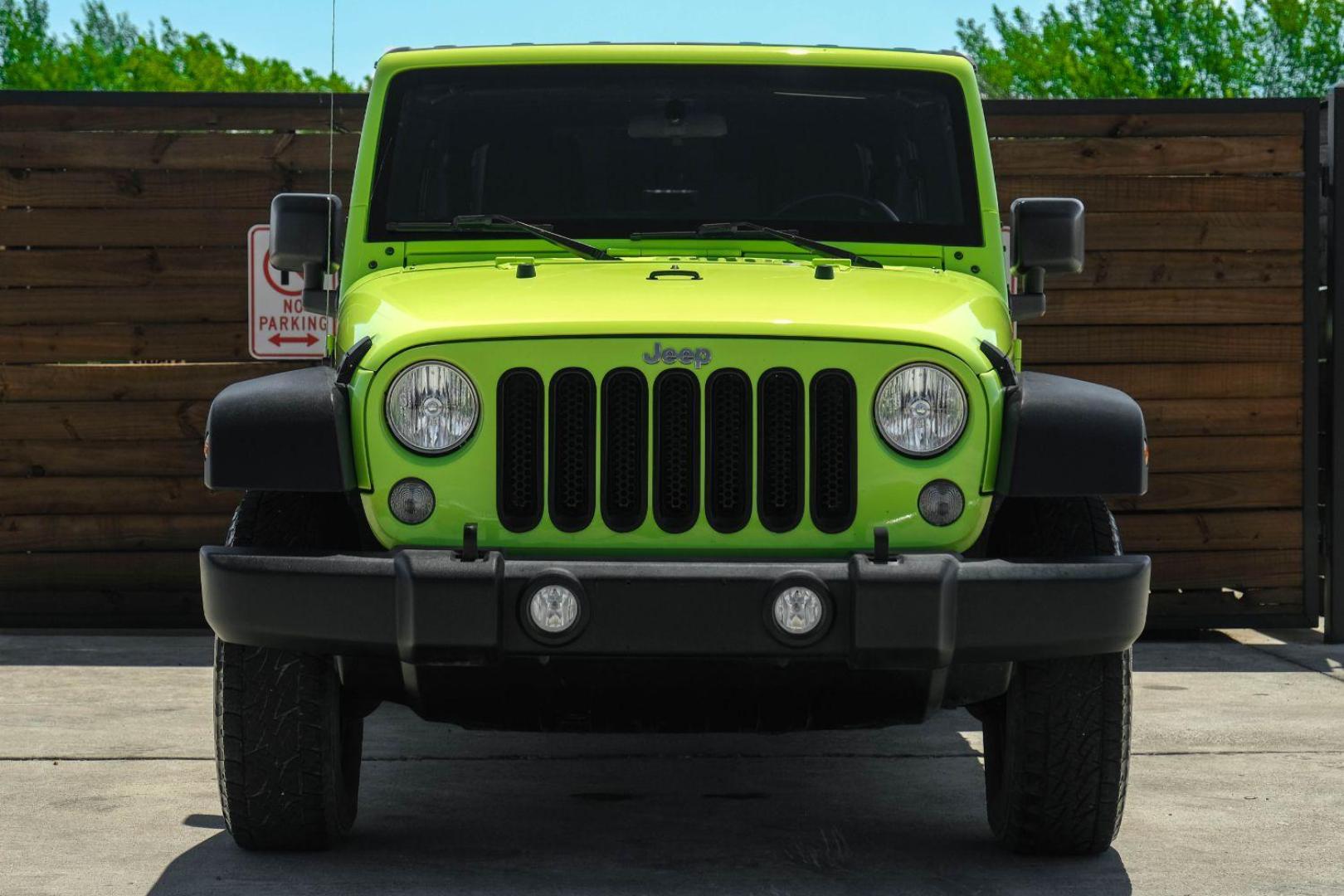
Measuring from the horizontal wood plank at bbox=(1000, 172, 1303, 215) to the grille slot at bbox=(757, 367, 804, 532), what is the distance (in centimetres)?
545

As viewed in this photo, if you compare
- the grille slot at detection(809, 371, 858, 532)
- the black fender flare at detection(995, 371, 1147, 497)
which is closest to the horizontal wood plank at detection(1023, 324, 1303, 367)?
the black fender flare at detection(995, 371, 1147, 497)

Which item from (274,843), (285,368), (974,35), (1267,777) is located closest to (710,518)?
(274,843)

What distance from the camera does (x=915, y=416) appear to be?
190 inches

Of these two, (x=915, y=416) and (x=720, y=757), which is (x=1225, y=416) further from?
(x=915, y=416)

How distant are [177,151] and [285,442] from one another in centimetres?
565

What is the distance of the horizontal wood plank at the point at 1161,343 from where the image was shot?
1004 cm

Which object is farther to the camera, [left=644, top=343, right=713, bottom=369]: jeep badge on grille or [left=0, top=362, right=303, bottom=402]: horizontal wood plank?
[left=0, top=362, right=303, bottom=402]: horizontal wood plank

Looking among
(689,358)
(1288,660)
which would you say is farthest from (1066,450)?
(1288,660)

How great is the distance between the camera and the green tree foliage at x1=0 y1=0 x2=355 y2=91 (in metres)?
60.8

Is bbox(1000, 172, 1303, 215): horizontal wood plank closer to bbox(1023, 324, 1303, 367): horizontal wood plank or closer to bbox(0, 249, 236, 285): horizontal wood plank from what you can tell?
bbox(1023, 324, 1303, 367): horizontal wood plank

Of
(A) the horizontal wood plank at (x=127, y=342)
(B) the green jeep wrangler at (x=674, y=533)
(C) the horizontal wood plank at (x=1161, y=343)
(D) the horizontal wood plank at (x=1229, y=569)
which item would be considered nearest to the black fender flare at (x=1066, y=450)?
(B) the green jeep wrangler at (x=674, y=533)

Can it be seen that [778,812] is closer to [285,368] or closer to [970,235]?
[970,235]

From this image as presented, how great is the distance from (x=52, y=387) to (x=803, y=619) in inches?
255

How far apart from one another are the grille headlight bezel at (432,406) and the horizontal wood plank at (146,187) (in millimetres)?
5404
